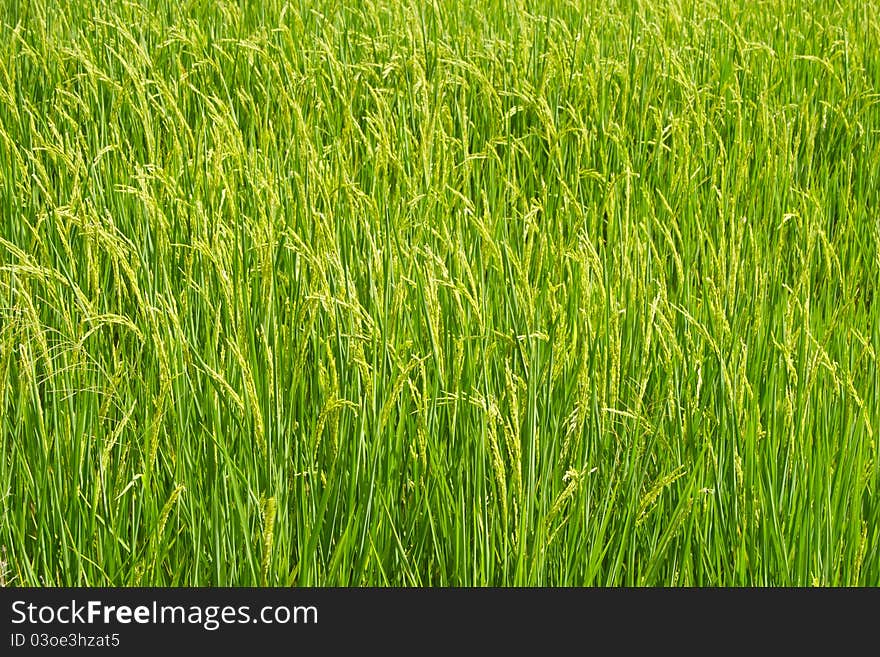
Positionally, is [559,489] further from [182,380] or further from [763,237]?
[763,237]

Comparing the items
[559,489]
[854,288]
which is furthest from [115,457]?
[854,288]

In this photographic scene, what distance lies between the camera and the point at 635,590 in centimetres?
129

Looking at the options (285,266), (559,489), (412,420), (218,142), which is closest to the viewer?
(559,489)

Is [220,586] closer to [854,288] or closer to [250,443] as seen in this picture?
[250,443]

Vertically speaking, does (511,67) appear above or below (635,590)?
above

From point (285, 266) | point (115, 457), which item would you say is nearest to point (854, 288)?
point (285, 266)

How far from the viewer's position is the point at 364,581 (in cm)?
133

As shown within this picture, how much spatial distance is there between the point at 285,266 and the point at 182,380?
0.49 meters

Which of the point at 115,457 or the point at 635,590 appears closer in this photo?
the point at 635,590

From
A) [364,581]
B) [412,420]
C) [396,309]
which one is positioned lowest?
[364,581]

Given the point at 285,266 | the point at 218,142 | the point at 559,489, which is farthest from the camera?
the point at 218,142

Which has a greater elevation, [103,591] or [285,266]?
[285,266]

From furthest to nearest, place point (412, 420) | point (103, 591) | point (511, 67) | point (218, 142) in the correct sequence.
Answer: point (511, 67) < point (218, 142) < point (412, 420) < point (103, 591)

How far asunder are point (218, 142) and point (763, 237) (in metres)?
1.21
